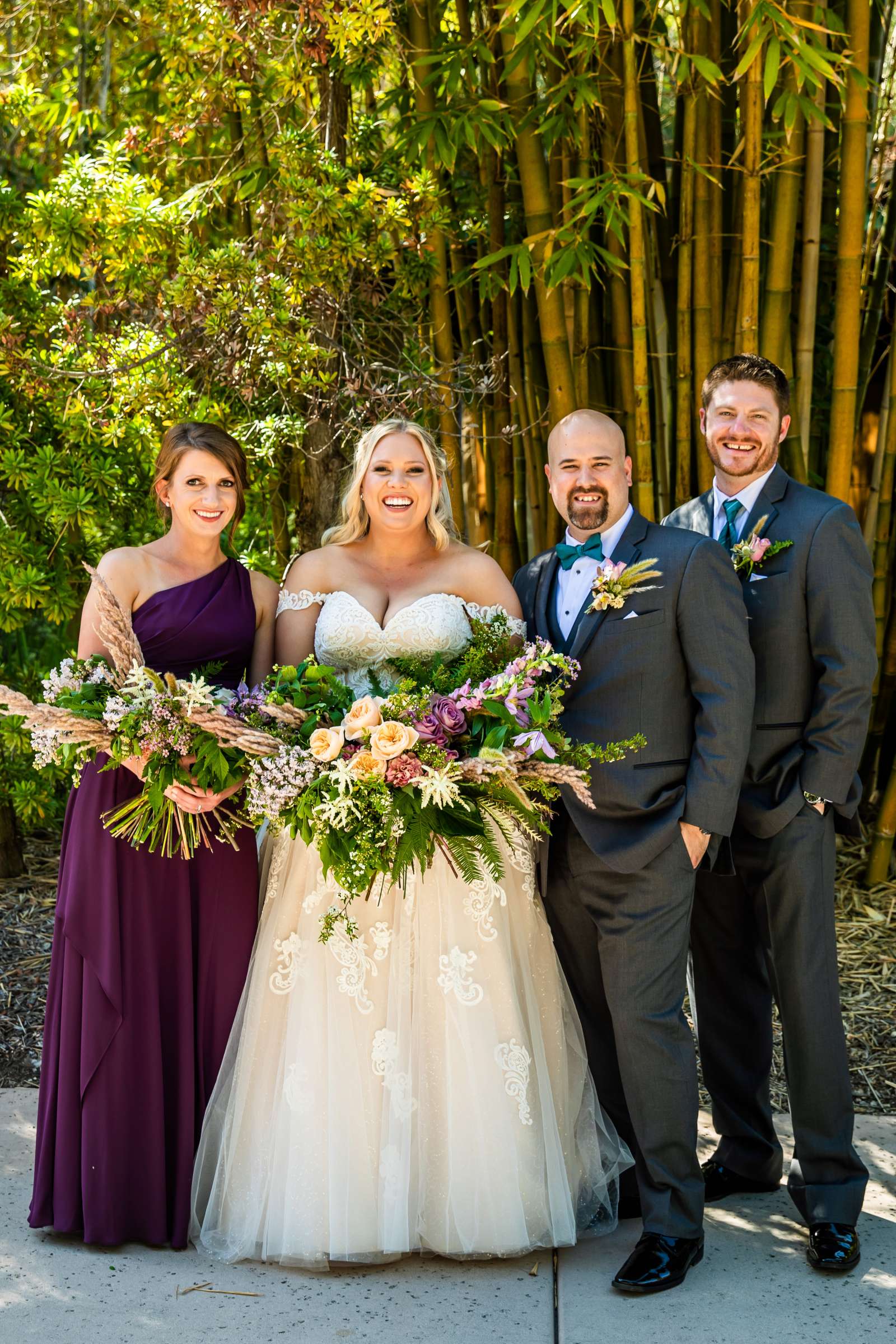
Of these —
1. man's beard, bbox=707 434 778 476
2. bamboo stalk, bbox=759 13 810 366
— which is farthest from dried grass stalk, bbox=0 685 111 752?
bamboo stalk, bbox=759 13 810 366

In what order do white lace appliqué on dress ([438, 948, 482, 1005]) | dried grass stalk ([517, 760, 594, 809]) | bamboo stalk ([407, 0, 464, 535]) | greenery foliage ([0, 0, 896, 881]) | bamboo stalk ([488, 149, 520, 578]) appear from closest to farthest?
dried grass stalk ([517, 760, 594, 809])
white lace appliqué on dress ([438, 948, 482, 1005])
greenery foliage ([0, 0, 896, 881])
bamboo stalk ([407, 0, 464, 535])
bamboo stalk ([488, 149, 520, 578])

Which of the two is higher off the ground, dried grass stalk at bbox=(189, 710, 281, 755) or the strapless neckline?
the strapless neckline

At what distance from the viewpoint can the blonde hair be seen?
281cm

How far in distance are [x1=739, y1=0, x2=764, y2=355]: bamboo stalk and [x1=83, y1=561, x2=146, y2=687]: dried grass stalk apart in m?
1.71

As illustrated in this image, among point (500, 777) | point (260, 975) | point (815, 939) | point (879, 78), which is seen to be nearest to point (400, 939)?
point (260, 975)

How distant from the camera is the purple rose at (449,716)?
227 cm

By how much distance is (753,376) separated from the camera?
2.66 metres

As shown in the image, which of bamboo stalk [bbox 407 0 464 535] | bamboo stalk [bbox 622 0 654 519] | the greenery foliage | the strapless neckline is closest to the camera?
the strapless neckline

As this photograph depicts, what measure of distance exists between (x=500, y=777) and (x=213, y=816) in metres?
0.71

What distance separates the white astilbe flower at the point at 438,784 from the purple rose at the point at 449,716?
0.27ft

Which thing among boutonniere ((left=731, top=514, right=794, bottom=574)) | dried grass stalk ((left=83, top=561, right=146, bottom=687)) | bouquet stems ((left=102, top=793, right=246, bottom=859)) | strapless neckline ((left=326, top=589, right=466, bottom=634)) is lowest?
bouquet stems ((left=102, top=793, right=246, bottom=859))

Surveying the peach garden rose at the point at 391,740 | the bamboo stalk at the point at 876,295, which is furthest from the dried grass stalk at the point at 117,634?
the bamboo stalk at the point at 876,295

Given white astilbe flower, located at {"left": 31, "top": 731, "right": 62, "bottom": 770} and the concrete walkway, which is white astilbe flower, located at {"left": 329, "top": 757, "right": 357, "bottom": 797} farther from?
the concrete walkway

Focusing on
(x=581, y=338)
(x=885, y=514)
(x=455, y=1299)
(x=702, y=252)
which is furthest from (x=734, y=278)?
(x=455, y=1299)
